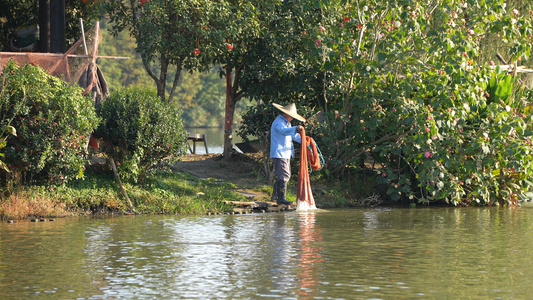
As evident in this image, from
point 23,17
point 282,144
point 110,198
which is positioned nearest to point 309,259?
point 282,144

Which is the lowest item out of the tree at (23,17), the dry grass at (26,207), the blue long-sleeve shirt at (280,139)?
the dry grass at (26,207)

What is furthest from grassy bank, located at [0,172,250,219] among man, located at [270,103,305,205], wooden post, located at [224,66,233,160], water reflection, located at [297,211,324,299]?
wooden post, located at [224,66,233,160]

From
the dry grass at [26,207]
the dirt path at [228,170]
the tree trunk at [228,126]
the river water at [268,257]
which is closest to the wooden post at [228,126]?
the tree trunk at [228,126]

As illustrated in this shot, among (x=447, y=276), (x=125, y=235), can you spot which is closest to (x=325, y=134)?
(x=125, y=235)

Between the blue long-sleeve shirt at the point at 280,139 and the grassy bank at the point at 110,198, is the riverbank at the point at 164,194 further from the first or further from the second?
the blue long-sleeve shirt at the point at 280,139

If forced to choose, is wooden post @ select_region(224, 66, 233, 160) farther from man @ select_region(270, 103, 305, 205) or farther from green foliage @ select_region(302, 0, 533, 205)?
man @ select_region(270, 103, 305, 205)

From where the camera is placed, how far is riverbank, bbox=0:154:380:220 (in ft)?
46.4

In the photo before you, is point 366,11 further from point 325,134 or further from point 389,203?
point 389,203

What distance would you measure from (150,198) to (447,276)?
8.20 m

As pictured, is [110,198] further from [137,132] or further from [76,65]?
[76,65]

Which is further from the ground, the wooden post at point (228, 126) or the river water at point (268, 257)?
the wooden post at point (228, 126)

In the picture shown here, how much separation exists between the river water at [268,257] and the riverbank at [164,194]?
689 mm

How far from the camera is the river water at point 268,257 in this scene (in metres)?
7.70

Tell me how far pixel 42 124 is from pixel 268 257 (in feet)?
20.7
